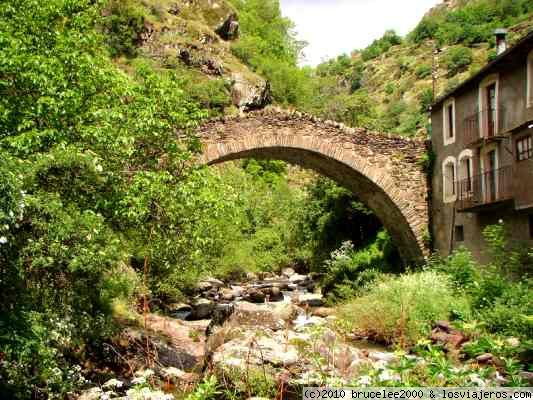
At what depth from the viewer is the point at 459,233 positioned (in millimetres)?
16625

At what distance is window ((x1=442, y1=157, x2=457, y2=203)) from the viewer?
16.8m

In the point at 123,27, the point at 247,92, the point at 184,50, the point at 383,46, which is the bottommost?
the point at 247,92

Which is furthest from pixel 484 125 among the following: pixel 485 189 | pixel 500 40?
pixel 500 40

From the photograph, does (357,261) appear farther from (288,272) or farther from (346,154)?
(288,272)

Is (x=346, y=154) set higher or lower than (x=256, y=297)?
higher

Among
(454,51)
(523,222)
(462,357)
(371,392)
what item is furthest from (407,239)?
(454,51)

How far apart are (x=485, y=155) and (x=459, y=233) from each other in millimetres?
2484

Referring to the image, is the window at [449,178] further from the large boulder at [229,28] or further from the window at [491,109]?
the large boulder at [229,28]

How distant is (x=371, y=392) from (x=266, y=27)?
62696 mm

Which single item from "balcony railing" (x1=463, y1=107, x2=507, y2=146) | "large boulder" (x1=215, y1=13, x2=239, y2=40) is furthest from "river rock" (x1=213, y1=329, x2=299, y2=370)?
"large boulder" (x1=215, y1=13, x2=239, y2=40)

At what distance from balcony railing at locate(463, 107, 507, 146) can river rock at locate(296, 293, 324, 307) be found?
7112mm

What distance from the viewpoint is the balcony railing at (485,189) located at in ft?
46.3

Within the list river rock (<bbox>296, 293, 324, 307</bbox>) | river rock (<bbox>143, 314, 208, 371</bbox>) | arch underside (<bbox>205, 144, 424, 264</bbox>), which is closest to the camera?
river rock (<bbox>143, 314, 208, 371</bbox>)

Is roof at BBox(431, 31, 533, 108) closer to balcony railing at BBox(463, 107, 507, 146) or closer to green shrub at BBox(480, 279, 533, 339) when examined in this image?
balcony railing at BBox(463, 107, 507, 146)
